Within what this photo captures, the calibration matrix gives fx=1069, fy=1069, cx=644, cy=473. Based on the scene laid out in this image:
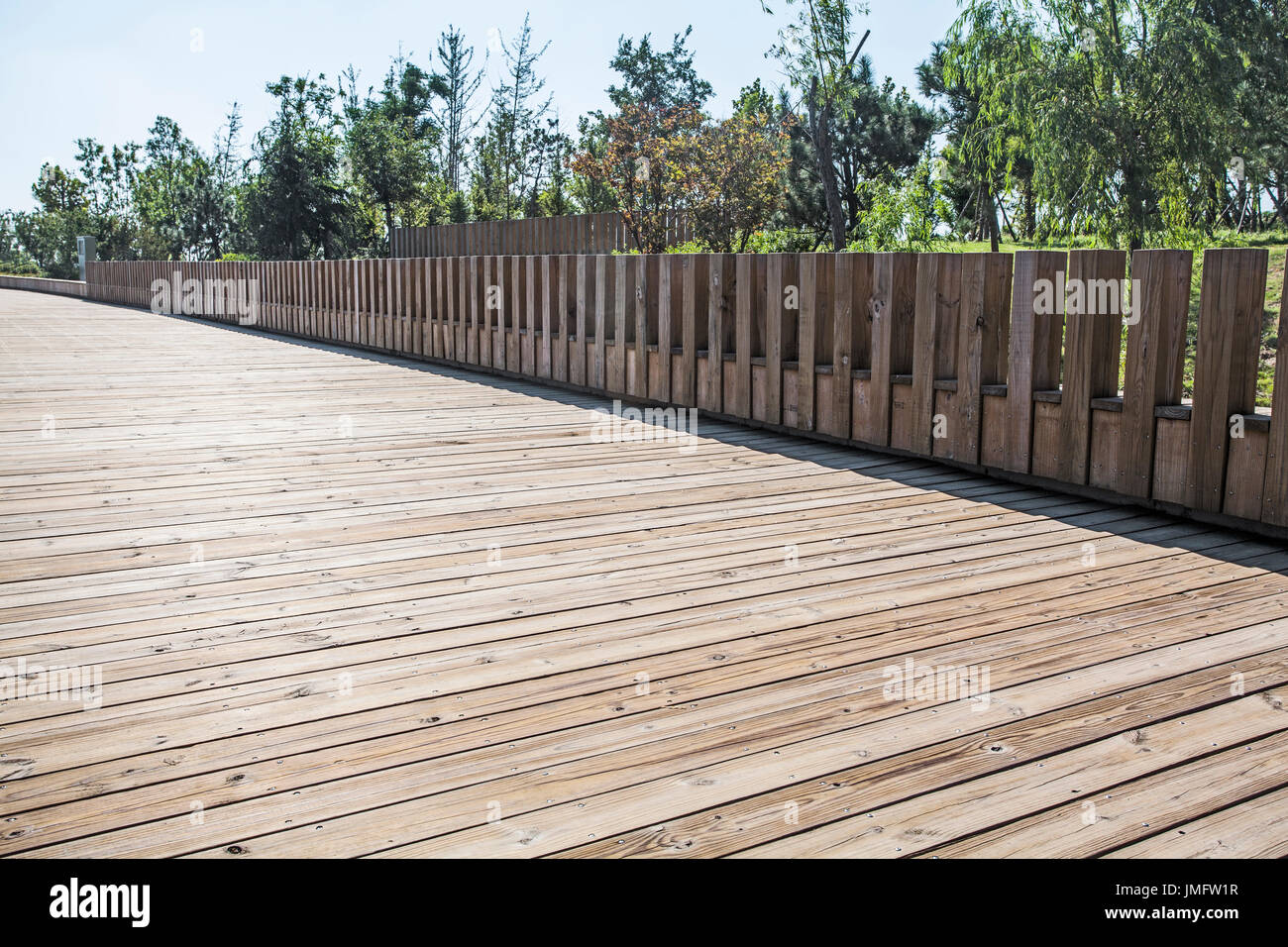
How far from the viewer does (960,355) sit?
17.9 ft

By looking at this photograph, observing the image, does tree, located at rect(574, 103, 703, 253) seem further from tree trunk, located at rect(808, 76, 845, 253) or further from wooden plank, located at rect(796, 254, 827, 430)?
wooden plank, located at rect(796, 254, 827, 430)

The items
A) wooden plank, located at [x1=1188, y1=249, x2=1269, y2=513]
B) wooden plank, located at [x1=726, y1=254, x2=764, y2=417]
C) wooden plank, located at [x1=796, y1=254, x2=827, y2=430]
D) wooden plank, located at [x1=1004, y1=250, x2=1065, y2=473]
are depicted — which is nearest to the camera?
wooden plank, located at [x1=1188, y1=249, x2=1269, y2=513]

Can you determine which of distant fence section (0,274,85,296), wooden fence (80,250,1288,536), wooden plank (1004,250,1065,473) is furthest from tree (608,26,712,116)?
wooden plank (1004,250,1065,473)

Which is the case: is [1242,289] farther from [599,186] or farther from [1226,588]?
[599,186]

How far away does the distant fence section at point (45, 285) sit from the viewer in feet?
98.4

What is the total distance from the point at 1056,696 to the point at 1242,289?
2.35 m

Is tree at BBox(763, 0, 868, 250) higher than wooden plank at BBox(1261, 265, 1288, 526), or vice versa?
tree at BBox(763, 0, 868, 250)

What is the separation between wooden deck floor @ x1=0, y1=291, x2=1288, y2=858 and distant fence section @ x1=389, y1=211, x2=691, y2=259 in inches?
423

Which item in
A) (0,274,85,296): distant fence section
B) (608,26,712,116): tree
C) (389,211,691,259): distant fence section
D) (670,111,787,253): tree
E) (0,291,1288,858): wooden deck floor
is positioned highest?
(608,26,712,116): tree

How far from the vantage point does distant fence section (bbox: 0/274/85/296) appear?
98.4 feet

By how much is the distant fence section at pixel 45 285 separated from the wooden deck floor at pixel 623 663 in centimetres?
2786

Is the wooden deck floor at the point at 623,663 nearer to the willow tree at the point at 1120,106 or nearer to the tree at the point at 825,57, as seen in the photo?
the willow tree at the point at 1120,106

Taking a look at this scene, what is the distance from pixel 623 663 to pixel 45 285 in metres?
35.8

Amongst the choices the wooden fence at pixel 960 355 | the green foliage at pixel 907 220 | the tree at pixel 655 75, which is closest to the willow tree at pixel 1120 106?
the green foliage at pixel 907 220
